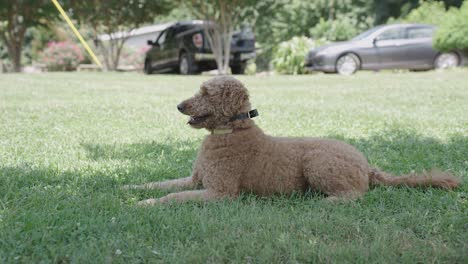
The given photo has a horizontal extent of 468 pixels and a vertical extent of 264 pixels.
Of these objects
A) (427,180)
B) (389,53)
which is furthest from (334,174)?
(389,53)

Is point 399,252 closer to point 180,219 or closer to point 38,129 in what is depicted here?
point 180,219

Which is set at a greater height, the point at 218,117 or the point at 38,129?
the point at 218,117

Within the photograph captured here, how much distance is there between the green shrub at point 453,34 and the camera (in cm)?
1633

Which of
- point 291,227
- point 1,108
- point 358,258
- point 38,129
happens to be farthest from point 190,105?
point 1,108

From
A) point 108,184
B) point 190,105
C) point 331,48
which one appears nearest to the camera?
point 190,105

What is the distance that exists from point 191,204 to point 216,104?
775mm

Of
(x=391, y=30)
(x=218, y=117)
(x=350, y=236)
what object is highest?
(x=391, y=30)

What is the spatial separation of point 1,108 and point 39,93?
3163mm

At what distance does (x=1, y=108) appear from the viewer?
30.2 ft

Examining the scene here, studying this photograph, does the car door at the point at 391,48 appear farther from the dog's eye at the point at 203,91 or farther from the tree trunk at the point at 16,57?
the tree trunk at the point at 16,57

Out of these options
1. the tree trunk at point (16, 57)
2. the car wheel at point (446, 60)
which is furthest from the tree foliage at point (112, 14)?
the car wheel at point (446, 60)

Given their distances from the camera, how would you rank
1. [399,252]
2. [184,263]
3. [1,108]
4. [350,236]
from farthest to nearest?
[1,108] → [350,236] → [399,252] → [184,263]

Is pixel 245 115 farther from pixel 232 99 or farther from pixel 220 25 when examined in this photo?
pixel 220 25

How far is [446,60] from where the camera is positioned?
57.6 ft
